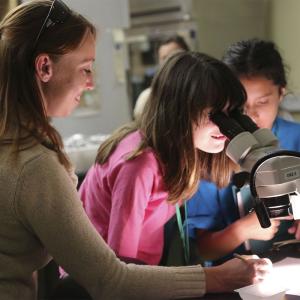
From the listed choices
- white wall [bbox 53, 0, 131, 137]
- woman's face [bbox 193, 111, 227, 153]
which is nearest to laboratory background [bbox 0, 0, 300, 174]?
white wall [bbox 53, 0, 131, 137]

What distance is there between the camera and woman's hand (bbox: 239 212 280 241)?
1361 millimetres

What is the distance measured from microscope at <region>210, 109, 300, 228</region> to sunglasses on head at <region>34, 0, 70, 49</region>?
42 centimetres

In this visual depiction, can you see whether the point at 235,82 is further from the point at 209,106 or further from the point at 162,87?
the point at 162,87

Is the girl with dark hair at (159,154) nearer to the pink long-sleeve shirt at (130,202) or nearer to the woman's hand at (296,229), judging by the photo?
the pink long-sleeve shirt at (130,202)

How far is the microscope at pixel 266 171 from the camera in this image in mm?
860

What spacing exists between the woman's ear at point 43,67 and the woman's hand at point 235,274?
0.52 m

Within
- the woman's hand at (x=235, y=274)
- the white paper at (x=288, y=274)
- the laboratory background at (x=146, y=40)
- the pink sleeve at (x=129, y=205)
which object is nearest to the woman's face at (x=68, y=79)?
the pink sleeve at (x=129, y=205)

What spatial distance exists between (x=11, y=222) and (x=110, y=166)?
436 mm

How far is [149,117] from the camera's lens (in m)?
1.33

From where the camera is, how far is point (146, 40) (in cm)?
379

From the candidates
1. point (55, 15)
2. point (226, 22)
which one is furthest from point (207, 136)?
point (226, 22)

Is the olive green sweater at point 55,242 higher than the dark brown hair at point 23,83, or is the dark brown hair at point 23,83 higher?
the dark brown hair at point 23,83

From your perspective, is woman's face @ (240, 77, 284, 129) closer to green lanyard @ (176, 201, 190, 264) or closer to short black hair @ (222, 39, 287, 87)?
short black hair @ (222, 39, 287, 87)

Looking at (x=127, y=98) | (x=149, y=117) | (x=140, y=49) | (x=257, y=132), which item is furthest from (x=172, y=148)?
(x=140, y=49)
